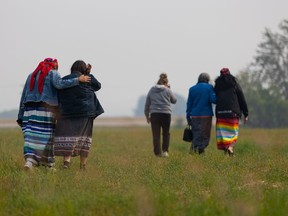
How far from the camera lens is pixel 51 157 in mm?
11188

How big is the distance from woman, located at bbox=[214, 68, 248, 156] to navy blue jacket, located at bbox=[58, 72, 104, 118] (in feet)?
13.3

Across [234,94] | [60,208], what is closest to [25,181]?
[60,208]

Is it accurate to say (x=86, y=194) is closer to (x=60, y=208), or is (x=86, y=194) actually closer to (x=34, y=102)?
(x=60, y=208)

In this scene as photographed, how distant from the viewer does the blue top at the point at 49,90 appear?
36.3ft

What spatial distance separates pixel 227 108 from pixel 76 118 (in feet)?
14.5

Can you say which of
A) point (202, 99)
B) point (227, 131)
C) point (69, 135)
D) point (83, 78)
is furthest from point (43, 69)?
point (227, 131)

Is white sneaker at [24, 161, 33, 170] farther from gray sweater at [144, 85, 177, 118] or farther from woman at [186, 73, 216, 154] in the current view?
gray sweater at [144, 85, 177, 118]

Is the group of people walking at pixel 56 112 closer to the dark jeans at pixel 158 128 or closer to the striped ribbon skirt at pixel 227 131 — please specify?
the striped ribbon skirt at pixel 227 131

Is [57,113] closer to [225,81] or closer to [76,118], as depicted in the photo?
[76,118]

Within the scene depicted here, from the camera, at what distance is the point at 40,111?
436 inches

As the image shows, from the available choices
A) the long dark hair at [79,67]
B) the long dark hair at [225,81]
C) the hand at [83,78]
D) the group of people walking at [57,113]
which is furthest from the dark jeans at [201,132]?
the hand at [83,78]

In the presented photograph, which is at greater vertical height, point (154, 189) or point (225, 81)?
point (225, 81)

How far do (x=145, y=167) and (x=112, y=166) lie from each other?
40.9 inches

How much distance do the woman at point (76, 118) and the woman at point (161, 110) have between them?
4.41 metres
